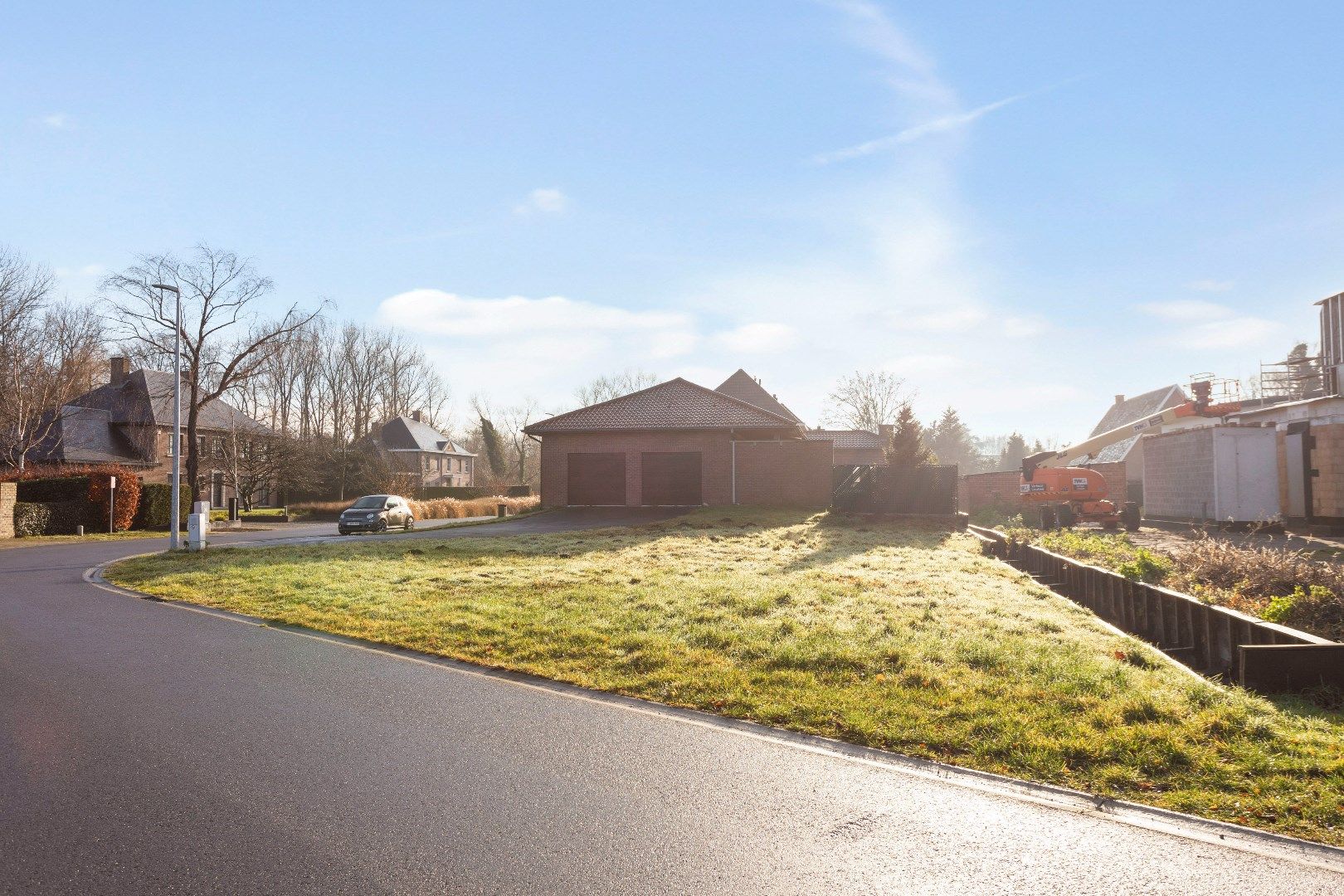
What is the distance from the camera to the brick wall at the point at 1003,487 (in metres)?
35.8

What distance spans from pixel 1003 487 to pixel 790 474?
12339mm

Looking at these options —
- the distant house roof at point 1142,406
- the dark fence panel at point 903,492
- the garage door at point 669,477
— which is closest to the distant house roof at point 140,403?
the garage door at point 669,477

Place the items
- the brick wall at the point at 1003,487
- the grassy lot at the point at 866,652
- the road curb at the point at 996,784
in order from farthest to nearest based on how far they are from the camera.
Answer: the brick wall at the point at 1003,487
the grassy lot at the point at 866,652
the road curb at the point at 996,784

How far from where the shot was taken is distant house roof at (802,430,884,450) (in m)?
52.2

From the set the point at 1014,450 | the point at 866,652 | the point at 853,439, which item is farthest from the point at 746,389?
the point at 1014,450

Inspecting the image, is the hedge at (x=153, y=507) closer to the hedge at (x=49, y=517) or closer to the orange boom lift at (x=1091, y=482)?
the hedge at (x=49, y=517)

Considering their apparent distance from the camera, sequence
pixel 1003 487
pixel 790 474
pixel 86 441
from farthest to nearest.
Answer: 1. pixel 86 441
2. pixel 1003 487
3. pixel 790 474

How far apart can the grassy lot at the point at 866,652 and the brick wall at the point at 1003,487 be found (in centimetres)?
2210

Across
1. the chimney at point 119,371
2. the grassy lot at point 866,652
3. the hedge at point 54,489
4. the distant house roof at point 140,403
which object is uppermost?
the chimney at point 119,371

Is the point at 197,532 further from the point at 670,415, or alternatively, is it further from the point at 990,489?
the point at 990,489

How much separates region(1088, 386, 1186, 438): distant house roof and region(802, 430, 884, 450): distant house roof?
12839 millimetres

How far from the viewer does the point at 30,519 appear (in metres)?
29.3

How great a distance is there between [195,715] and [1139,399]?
179ft

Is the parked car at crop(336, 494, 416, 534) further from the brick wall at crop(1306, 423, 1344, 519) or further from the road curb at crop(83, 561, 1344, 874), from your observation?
the brick wall at crop(1306, 423, 1344, 519)
